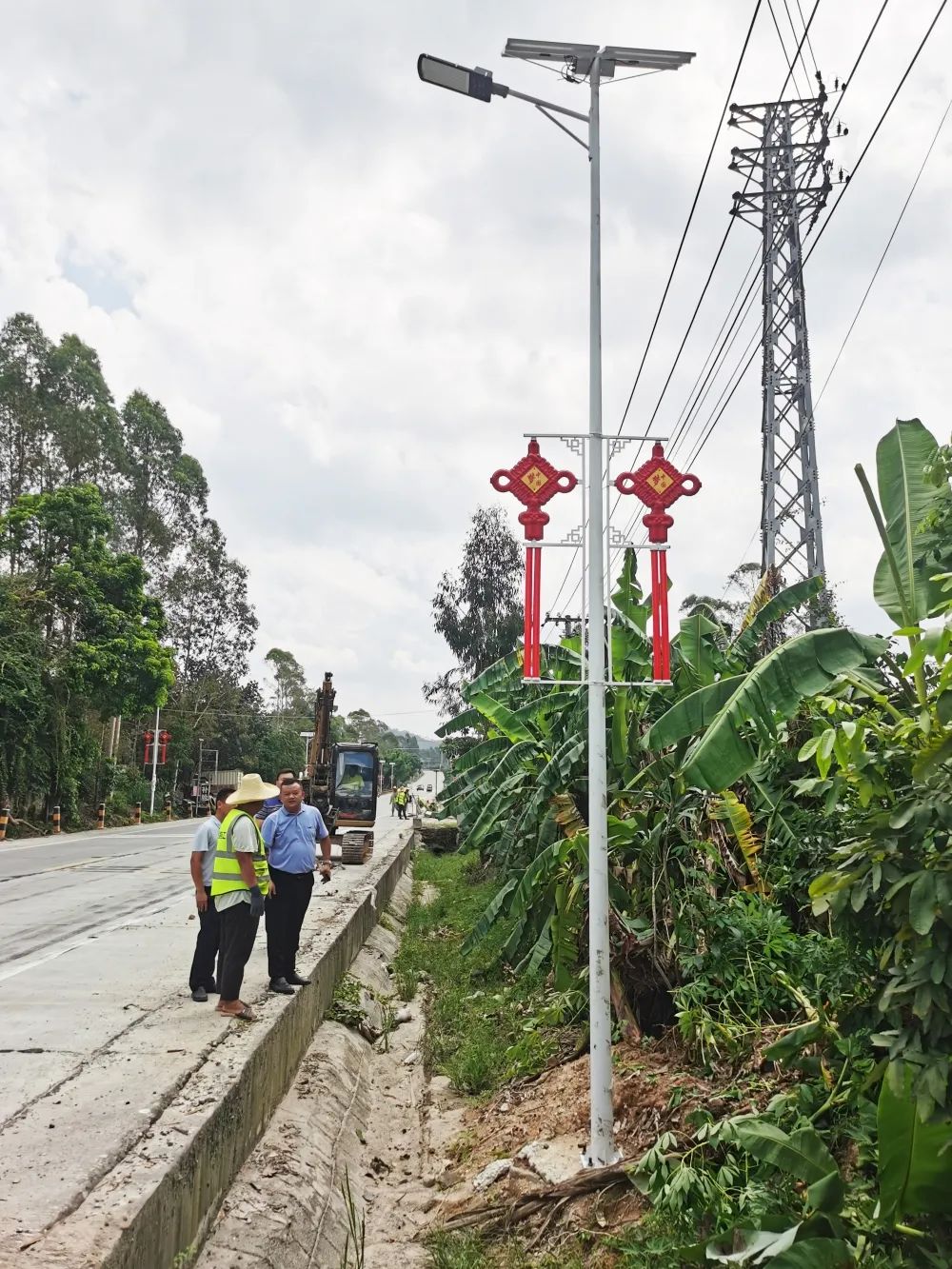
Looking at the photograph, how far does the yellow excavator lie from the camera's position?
22672 millimetres

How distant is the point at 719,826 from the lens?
754 cm

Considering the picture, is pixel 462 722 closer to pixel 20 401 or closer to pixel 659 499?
pixel 659 499

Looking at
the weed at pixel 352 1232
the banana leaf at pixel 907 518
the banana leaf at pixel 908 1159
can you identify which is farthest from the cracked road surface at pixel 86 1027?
the banana leaf at pixel 907 518

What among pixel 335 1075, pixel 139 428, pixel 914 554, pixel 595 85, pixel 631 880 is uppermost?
pixel 139 428

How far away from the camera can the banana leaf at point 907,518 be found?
5.05 meters

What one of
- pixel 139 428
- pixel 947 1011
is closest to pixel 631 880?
pixel 947 1011

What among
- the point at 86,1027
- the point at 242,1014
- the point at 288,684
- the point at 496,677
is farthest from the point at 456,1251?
the point at 288,684

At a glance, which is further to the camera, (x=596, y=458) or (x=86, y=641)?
(x=86, y=641)

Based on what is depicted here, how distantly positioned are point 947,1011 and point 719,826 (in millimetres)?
4158

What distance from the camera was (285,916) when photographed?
7.35 metres

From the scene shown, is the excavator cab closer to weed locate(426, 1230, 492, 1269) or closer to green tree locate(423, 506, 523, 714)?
green tree locate(423, 506, 523, 714)

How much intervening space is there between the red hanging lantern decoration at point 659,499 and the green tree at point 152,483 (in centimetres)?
3595

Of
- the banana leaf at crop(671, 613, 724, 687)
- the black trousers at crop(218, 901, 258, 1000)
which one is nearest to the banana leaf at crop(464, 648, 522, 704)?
the banana leaf at crop(671, 613, 724, 687)

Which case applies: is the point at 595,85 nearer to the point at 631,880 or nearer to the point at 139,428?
the point at 631,880
